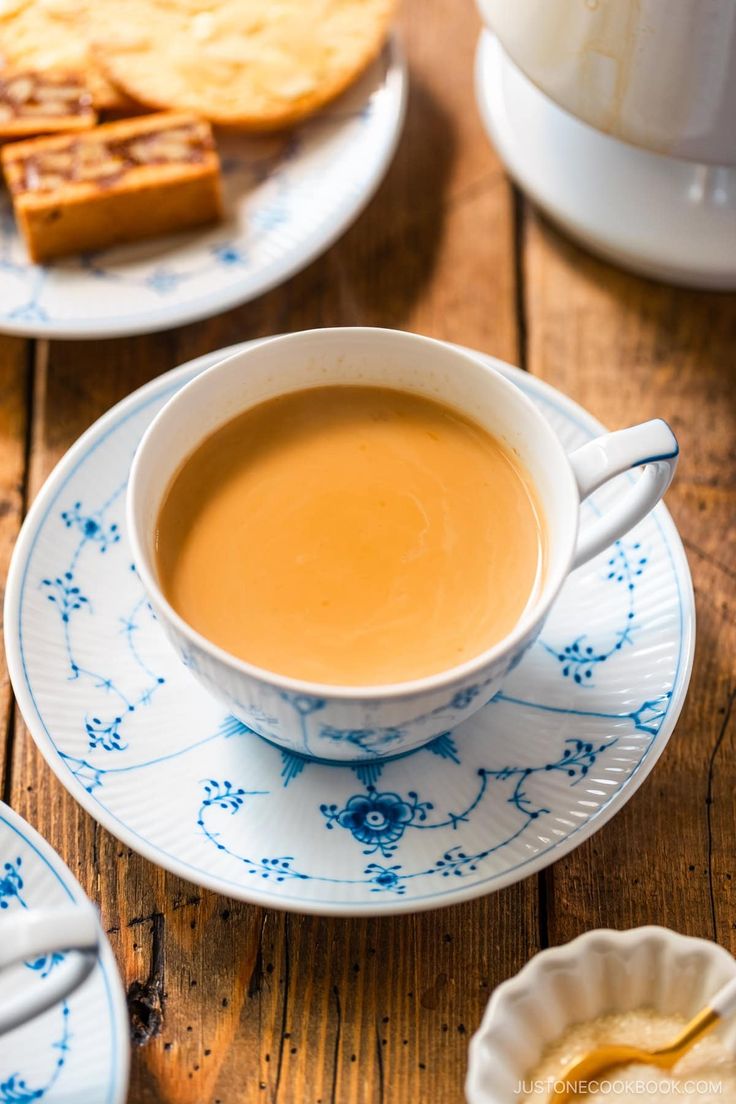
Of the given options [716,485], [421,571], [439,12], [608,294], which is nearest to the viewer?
[421,571]

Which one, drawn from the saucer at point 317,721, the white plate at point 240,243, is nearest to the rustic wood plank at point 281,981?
the saucer at point 317,721

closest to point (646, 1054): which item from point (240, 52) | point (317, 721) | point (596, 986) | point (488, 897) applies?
point (596, 986)

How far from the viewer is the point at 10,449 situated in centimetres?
133

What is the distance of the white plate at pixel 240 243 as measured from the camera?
1322mm

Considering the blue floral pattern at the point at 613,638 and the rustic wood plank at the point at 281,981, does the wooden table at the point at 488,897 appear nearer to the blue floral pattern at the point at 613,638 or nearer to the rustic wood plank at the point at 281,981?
the rustic wood plank at the point at 281,981

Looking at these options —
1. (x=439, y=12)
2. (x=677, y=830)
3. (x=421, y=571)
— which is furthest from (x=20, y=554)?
(x=439, y=12)

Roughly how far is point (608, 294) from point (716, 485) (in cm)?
29

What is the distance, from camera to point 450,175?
5.10ft

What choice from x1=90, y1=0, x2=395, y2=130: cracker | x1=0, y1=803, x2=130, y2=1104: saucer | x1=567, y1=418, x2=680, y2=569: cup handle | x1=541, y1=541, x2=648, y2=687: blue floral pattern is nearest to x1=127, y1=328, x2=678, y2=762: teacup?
x1=567, y1=418, x2=680, y2=569: cup handle

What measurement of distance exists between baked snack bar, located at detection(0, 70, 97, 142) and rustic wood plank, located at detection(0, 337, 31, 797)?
26cm

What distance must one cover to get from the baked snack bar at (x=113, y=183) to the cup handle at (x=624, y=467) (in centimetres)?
66

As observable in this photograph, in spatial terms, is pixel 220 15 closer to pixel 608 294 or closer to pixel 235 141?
pixel 235 141

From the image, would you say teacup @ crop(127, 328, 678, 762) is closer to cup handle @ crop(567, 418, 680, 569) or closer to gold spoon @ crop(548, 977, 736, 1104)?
cup handle @ crop(567, 418, 680, 569)

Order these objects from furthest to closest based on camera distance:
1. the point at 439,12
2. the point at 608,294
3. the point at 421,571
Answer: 1. the point at 439,12
2. the point at 608,294
3. the point at 421,571
